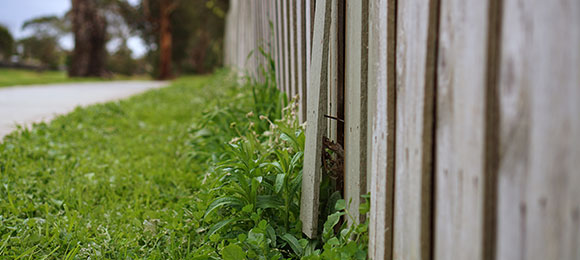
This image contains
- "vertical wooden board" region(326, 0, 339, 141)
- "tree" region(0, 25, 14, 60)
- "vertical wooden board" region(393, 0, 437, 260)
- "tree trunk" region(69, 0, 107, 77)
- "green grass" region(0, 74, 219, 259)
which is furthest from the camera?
"tree" region(0, 25, 14, 60)

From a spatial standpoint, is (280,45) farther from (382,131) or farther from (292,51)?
(382,131)

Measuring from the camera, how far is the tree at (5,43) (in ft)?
90.5

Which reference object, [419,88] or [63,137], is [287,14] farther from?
[63,137]

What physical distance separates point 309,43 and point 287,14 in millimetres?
809

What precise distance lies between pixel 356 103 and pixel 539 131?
2.70ft

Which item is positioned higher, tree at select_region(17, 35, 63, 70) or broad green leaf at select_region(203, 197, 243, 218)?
tree at select_region(17, 35, 63, 70)

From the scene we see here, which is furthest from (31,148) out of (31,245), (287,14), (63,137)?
(287,14)

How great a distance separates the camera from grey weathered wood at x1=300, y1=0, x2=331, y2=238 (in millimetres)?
1668

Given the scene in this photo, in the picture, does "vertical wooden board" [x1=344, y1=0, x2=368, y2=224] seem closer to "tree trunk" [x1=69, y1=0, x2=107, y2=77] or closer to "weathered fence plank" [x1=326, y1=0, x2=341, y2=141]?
"weathered fence plank" [x1=326, y1=0, x2=341, y2=141]

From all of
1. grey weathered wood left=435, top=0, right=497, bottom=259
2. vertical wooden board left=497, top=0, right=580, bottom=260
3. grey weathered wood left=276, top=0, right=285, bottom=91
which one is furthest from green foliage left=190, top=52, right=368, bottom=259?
grey weathered wood left=276, top=0, right=285, bottom=91

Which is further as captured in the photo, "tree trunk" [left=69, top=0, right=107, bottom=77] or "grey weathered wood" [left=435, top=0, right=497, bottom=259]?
"tree trunk" [left=69, top=0, right=107, bottom=77]

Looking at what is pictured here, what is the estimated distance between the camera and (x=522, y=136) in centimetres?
74

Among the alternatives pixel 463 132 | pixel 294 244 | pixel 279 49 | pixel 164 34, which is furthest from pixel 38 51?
pixel 463 132

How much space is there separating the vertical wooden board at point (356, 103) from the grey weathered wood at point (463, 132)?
18.6 inches
